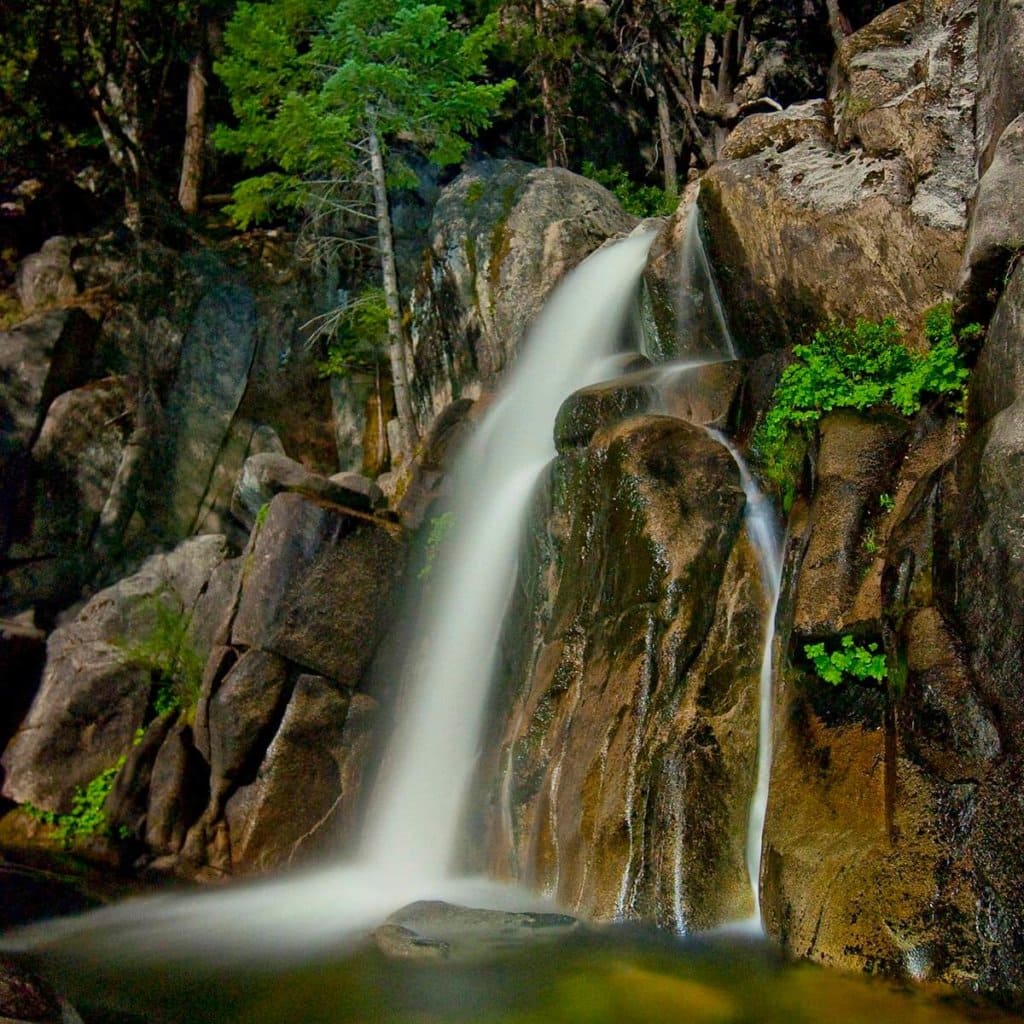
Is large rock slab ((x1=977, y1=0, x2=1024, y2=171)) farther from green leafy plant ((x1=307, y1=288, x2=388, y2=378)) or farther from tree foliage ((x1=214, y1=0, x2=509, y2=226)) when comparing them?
green leafy plant ((x1=307, y1=288, x2=388, y2=378))

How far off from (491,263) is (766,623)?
32.1 ft

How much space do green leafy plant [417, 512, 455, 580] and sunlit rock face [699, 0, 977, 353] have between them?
3946 mm

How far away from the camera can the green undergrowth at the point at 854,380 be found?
22.2 feet

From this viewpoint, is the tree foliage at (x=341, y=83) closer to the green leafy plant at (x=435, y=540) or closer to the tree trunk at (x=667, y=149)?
the tree trunk at (x=667, y=149)

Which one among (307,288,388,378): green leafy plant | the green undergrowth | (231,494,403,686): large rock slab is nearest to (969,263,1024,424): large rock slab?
the green undergrowth

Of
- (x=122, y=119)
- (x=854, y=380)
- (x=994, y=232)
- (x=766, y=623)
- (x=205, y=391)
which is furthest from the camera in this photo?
(x=122, y=119)

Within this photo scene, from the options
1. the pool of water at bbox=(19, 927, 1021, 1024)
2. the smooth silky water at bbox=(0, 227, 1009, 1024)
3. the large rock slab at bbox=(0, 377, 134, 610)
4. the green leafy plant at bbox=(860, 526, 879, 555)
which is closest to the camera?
the pool of water at bbox=(19, 927, 1021, 1024)

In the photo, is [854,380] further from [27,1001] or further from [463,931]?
[27,1001]

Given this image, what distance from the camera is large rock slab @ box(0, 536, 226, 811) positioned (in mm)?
10992

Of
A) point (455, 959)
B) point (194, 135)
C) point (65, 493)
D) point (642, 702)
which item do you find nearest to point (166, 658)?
point (65, 493)

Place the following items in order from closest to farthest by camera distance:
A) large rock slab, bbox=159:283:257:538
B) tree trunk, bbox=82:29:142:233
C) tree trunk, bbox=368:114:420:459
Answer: tree trunk, bbox=368:114:420:459 → large rock slab, bbox=159:283:257:538 → tree trunk, bbox=82:29:142:233

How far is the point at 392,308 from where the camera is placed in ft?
46.0

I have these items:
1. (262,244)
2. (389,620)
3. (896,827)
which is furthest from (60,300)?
(896,827)

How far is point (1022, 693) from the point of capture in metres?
4.80
